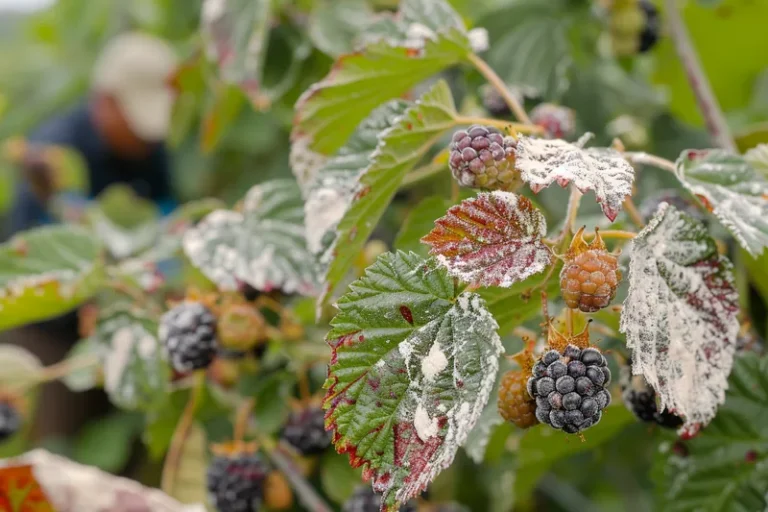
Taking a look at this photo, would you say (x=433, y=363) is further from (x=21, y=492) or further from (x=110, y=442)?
(x=110, y=442)

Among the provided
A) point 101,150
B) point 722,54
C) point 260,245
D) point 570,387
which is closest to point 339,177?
point 260,245

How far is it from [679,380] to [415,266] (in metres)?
0.21

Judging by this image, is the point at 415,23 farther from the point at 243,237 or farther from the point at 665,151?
the point at 665,151

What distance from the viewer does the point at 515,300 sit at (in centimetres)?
59

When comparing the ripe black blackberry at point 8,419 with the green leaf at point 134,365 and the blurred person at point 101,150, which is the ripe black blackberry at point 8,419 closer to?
the green leaf at point 134,365

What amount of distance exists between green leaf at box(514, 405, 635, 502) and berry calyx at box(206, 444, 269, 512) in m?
0.31

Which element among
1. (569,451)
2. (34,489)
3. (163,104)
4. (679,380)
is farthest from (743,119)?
(163,104)

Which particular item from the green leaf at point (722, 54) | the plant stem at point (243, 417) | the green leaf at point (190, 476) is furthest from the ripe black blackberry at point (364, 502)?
the green leaf at point (722, 54)

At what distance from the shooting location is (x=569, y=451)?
866 millimetres

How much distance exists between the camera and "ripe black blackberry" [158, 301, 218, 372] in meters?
0.79

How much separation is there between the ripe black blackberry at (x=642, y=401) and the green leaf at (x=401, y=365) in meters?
0.19

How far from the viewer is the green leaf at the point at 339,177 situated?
0.67 meters

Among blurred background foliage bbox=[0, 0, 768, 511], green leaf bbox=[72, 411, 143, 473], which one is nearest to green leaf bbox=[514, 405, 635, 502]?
blurred background foliage bbox=[0, 0, 768, 511]

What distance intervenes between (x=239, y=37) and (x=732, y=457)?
0.77 m
